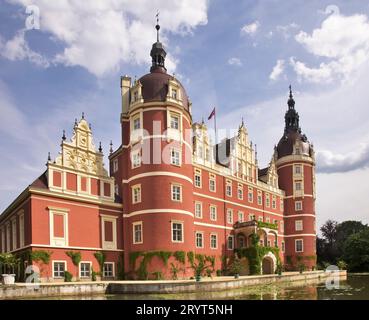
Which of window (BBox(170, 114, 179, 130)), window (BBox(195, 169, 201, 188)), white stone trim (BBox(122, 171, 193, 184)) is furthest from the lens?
window (BBox(195, 169, 201, 188))

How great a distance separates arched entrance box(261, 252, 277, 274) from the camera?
39.5 meters

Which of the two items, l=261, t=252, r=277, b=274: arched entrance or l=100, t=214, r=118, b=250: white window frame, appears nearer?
l=100, t=214, r=118, b=250: white window frame

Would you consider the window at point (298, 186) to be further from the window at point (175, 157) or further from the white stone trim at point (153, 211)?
the window at point (175, 157)

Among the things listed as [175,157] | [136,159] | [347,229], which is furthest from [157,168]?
[347,229]

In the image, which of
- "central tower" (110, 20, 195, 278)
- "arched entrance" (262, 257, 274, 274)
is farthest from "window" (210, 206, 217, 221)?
"arched entrance" (262, 257, 274, 274)

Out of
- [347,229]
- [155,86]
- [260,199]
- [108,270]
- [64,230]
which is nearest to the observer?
[64,230]

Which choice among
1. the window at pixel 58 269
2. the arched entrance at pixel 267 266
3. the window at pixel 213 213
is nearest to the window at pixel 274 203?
the arched entrance at pixel 267 266

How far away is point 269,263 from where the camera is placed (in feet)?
134

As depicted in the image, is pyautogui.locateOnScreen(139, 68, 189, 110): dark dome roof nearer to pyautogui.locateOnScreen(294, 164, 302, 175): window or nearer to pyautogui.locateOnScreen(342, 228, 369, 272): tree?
pyautogui.locateOnScreen(294, 164, 302, 175): window

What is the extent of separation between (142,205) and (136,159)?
384 centimetres

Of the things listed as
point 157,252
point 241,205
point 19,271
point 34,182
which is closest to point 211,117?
point 241,205

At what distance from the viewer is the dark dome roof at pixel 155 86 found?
31797mm

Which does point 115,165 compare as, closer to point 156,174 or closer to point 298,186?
point 156,174

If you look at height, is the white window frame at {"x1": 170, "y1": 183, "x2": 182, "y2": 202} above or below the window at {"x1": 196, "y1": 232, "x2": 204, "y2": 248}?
above
